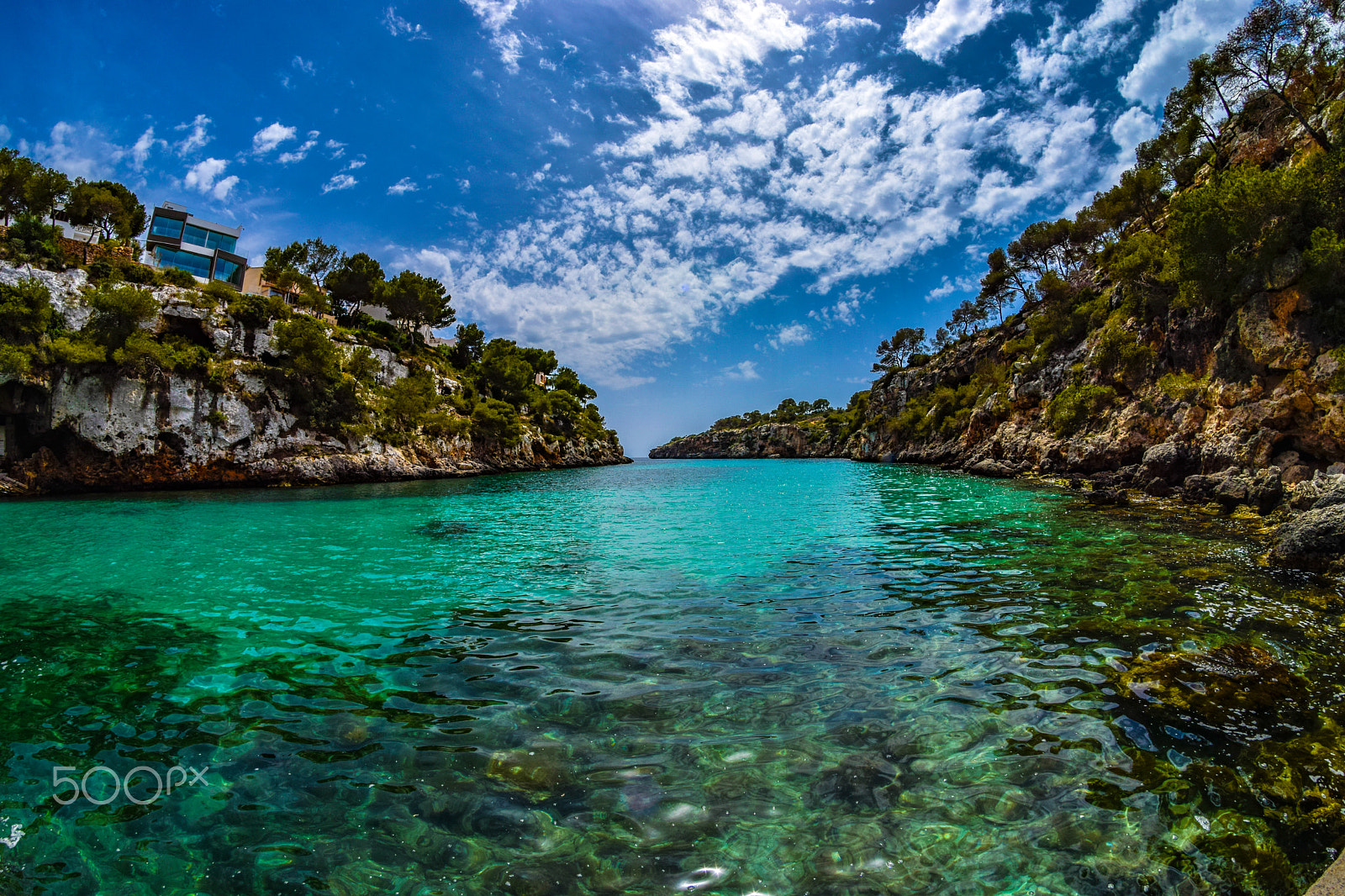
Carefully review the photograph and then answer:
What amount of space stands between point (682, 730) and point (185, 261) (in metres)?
110

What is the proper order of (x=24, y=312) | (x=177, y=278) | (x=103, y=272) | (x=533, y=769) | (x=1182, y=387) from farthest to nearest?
(x=177, y=278)
(x=103, y=272)
(x=24, y=312)
(x=1182, y=387)
(x=533, y=769)

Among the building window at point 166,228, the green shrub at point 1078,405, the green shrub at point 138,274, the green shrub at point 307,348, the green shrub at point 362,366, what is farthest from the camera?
the building window at point 166,228

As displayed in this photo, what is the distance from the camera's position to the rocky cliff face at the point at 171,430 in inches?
1328

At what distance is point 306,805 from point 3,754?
→ 11.5 feet

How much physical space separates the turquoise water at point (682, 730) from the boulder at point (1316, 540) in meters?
0.79

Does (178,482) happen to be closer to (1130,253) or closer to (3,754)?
(3,754)

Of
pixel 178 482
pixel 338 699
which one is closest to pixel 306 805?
pixel 338 699

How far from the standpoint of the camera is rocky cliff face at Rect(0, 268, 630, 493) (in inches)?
1328

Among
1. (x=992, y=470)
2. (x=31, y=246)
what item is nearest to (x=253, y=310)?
(x=31, y=246)

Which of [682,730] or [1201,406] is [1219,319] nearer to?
[1201,406]

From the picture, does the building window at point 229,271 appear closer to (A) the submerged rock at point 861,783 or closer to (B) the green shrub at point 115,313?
(B) the green shrub at point 115,313

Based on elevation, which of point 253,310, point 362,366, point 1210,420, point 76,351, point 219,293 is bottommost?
point 1210,420

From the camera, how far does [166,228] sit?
79812mm

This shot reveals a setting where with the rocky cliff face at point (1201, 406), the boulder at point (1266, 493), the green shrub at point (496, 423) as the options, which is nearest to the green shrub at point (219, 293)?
the green shrub at point (496, 423)
